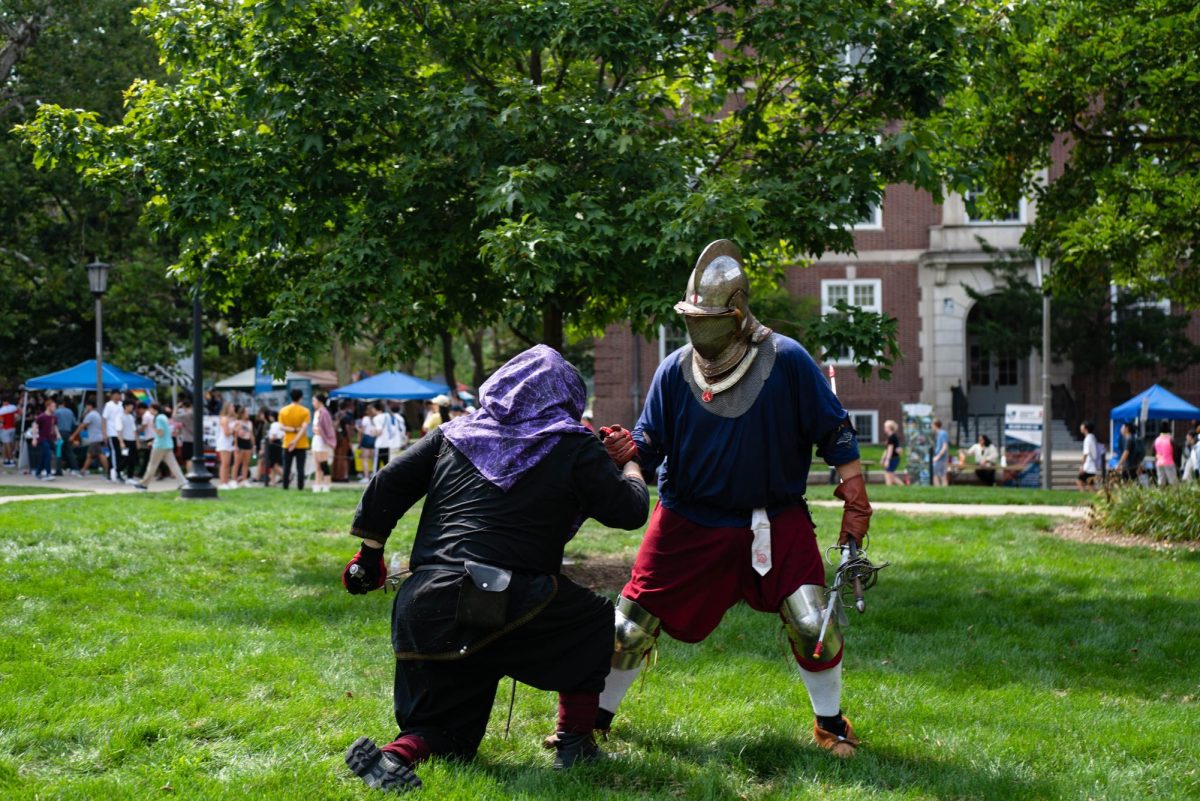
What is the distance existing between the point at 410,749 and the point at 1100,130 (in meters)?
10.4

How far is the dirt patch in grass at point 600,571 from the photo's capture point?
967 centimetres

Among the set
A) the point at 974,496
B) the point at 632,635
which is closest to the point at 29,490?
the point at 974,496

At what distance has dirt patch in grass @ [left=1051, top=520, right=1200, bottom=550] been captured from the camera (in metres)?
12.3

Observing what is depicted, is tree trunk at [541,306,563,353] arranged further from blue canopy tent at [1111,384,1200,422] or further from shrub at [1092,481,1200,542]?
blue canopy tent at [1111,384,1200,422]

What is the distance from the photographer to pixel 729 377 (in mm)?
5145

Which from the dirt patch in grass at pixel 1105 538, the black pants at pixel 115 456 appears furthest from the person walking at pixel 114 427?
the dirt patch in grass at pixel 1105 538

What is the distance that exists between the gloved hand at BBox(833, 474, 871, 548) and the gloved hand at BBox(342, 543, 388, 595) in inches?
72.3

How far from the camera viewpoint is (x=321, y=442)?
1955 centimetres

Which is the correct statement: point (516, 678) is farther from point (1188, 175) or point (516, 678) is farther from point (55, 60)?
point (55, 60)

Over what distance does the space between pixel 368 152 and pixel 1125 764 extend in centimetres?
658

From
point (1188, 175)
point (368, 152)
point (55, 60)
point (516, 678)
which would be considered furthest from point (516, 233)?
point (55, 60)

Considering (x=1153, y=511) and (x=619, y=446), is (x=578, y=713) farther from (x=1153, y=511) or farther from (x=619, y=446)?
(x=1153, y=511)

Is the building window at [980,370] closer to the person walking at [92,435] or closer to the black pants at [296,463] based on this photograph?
the black pants at [296,463]

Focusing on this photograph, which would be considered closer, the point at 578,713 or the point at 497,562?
the point at 497,562
